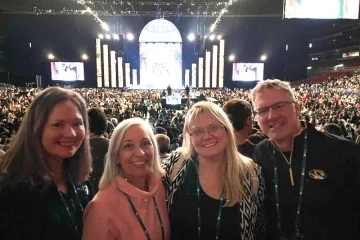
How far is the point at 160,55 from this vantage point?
42.9 m

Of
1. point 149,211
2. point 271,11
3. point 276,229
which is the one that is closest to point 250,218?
point 276,229

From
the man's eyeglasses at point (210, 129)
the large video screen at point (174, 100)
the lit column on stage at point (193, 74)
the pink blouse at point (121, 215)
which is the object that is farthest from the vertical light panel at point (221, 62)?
the pink blouse at point (121, 215)

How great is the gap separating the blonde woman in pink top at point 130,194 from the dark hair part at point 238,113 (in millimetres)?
1377

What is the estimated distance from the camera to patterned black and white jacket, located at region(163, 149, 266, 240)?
2104 millimetres

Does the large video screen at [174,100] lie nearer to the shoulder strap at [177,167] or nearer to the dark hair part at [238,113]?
the dark hair part at [238,113]

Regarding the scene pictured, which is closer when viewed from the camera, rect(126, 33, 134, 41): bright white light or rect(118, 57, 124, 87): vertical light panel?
rect(118, 57, 124, 87): vertical light panel

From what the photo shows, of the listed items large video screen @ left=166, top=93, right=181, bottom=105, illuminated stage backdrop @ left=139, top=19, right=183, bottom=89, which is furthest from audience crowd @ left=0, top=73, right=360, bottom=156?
illuminated stage backdrop @ left=139, top=19, right=183, bottom=89

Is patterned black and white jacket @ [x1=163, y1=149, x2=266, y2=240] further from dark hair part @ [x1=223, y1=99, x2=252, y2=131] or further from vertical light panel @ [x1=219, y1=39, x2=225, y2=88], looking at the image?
vertical light panel @ [x1=219, y1=39, x2=225, y2=88]

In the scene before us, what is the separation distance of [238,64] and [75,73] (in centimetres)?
1889

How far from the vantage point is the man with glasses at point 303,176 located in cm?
221

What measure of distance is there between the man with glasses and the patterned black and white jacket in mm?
97

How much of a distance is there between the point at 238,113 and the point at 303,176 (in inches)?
50.1

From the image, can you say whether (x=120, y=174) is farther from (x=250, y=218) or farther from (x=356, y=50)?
(x=356, y=50)

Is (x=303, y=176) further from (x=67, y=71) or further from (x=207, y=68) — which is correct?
(x=67, y=71)
